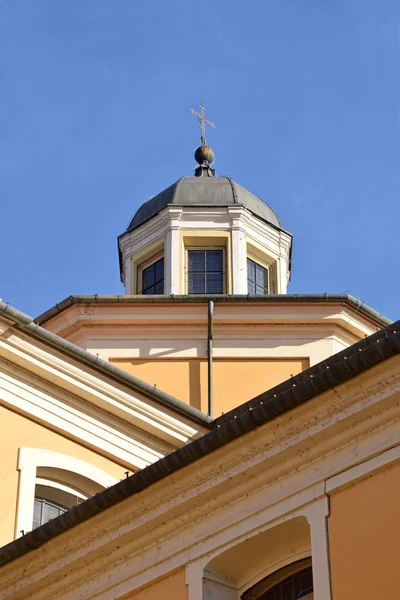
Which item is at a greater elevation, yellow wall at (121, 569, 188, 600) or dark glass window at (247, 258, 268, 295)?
dark glass window at (247, 258, 268, 295)

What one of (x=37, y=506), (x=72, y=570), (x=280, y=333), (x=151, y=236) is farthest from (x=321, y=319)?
(x=72, y=570)

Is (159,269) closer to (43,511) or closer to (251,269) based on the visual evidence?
(251,269)

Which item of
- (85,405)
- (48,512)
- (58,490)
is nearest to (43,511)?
(48,512)

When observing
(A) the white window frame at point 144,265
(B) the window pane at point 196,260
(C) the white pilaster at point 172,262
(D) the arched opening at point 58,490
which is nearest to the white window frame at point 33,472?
(D) the arched opening at point 58,490

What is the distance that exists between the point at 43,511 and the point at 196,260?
8243 millimetres

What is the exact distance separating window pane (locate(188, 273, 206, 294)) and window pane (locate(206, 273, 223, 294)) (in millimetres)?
76

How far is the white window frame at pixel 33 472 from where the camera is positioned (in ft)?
49.0

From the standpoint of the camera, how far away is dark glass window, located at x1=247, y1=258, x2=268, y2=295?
74.7ft

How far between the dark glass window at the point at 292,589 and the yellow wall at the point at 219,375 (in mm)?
9930

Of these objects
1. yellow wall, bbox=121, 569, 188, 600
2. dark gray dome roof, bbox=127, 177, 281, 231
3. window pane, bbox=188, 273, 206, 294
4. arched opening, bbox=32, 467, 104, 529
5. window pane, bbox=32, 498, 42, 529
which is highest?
dark gray dome roof, bbox=127, 177, 281, 231

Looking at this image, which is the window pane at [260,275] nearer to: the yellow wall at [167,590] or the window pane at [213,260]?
the window pane at [213,260]

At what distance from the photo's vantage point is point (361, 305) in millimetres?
21438

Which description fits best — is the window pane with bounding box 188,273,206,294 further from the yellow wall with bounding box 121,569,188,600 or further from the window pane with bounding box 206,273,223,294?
the yellow wall with bounding box 121,569,188,600

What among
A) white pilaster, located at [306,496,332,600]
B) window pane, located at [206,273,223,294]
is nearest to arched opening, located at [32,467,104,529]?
white pilaster, located at [306,496,332,600]
